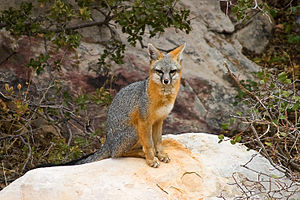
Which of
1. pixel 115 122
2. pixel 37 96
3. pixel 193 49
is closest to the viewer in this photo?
pixel 115 122

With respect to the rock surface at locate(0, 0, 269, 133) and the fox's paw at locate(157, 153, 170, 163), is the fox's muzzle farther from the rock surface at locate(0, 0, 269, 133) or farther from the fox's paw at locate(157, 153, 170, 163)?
the rock surface at locate(0, 0, 269, 133)

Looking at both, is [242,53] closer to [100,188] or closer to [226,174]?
[226,174]

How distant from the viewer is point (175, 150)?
4.75 meters

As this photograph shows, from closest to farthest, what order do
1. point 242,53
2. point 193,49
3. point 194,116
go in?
point 194,116 → point 193,49 → point 242,53

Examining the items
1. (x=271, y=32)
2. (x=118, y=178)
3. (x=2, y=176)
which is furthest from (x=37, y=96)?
(x=271, y=32)

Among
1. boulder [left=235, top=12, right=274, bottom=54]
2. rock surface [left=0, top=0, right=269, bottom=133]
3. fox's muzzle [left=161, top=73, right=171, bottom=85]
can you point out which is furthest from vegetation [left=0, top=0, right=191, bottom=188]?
boulder [left=235, top=12, right=274, bottom=54]

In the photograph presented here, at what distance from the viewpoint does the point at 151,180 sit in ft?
13.2

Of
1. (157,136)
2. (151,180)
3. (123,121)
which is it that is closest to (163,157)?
(157,136)

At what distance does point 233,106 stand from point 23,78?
362 centimetres

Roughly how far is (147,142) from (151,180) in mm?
450

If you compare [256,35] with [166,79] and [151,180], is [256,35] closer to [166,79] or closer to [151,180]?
[166,79]

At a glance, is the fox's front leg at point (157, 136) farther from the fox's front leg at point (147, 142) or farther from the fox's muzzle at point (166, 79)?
the fox's muzzle at point (166, 79)

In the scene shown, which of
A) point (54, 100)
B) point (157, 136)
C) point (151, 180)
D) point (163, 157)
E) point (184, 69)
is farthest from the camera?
point (184, 69)

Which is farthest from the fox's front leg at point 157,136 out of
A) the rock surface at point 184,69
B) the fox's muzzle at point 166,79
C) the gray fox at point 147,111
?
the rock surface at point 184,69
